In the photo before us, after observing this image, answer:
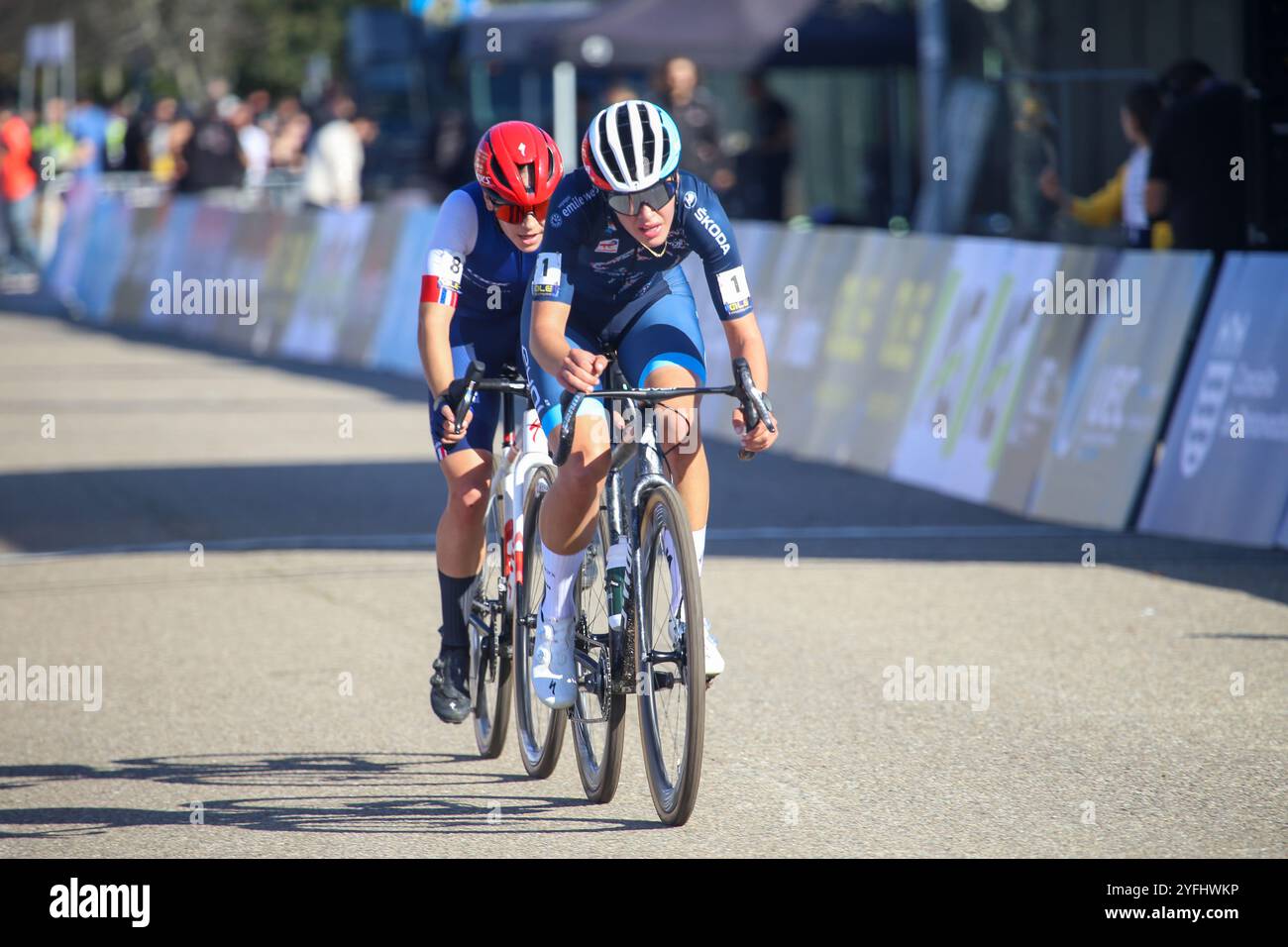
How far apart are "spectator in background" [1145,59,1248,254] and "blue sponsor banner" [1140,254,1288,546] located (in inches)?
57.8

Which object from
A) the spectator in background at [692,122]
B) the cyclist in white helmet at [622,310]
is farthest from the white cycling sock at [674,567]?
the spectator in background at [692,122]

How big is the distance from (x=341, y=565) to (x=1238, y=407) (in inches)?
173

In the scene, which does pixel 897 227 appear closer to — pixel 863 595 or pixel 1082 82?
pixel 1082 82

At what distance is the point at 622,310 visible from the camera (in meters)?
6.01

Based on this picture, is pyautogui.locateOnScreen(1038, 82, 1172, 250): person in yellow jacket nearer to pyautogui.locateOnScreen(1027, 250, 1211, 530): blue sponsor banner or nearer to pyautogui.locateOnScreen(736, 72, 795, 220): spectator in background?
pyautogui.locateOnScreen(1027, 250, 1211, 530): blue sponsor banner

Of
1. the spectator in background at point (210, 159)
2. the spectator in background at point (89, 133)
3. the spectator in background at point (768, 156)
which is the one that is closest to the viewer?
the spectator in background at point (768, 156)

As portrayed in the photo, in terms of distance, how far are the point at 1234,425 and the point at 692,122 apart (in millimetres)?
7757

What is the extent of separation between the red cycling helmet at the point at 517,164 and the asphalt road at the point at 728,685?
1827 millimetres

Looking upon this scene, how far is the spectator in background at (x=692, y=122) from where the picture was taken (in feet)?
53.6

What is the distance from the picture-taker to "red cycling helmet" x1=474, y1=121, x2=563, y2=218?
618 cm

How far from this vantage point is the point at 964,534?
1041cm

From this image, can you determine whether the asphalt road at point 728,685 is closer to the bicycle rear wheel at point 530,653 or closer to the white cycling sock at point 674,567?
the bicycle rear wheel at point 530,653

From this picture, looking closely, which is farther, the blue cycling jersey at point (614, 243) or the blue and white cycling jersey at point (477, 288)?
the blue and white cycling jersey at point (477, 288)
